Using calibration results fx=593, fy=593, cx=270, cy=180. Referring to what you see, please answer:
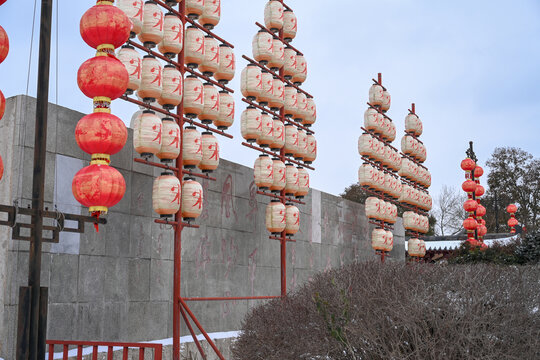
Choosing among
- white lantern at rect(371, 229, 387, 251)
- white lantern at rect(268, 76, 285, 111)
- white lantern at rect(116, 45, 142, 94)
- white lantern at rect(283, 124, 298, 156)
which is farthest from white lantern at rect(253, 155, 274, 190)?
white lantern at rect(371, 229, 387, 251)

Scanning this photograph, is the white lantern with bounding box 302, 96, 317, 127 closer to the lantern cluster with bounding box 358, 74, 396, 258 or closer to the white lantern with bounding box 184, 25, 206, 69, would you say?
the lantern cluster with bounding box 358, 74, 396, 258

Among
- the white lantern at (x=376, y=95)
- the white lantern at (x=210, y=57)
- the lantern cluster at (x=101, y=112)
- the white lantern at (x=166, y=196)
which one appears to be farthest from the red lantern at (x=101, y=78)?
the white lantern at (x=376, y=95)

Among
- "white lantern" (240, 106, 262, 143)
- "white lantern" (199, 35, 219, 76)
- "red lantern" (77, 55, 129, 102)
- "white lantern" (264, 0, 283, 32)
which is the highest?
"white lantern" (264, 0, 283, 32)

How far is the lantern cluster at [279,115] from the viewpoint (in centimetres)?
1230

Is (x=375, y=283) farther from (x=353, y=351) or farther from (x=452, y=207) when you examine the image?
(x=452, y=207)

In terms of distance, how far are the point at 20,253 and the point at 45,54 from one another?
3313 millimetres

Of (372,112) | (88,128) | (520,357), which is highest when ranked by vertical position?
(372,112)

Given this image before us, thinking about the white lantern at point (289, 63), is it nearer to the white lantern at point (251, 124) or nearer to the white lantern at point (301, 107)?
the white lantern at point (301, 107)

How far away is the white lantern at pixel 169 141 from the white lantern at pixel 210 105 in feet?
3.65

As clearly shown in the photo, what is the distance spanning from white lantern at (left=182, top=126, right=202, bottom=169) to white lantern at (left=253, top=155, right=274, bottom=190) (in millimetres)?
2411

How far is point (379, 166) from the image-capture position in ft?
61.6

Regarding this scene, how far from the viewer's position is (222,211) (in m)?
11.6

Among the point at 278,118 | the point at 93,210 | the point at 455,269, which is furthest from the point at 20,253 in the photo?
the point at 278,118

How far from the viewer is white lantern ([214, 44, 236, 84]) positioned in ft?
36.1
